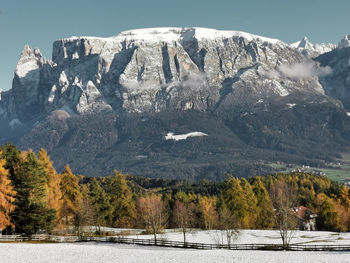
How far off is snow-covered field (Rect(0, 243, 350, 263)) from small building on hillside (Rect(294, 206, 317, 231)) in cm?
8752

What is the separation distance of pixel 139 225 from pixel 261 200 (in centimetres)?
3856

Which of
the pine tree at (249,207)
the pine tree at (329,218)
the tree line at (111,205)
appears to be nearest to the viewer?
the tree line at (111,205)

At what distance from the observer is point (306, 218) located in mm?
148125

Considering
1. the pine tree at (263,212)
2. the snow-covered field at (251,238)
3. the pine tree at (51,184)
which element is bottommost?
the snow-covered field at (251,238)

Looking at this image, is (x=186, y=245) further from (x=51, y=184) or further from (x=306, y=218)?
(x=306, y=218)

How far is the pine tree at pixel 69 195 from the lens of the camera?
9350 centimetres

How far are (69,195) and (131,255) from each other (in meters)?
45.8

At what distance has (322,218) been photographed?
13300 centimetres

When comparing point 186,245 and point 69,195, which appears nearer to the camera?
point 186,245

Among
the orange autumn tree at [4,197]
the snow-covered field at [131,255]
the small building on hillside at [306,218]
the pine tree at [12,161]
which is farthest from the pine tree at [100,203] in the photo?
the small building on hillside at [306,218]

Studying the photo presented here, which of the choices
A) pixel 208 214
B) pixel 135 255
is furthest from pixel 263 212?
pixel 135 255

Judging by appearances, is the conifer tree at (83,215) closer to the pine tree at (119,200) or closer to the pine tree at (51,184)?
the pine tree at (51,184)

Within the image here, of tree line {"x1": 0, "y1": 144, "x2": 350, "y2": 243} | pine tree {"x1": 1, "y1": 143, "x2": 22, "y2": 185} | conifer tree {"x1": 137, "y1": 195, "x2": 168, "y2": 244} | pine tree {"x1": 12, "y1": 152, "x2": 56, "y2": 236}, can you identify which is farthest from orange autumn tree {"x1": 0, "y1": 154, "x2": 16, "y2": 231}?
conifer tree {"x1": 137, "y1": 195, "x2": 168, "y2": 244}

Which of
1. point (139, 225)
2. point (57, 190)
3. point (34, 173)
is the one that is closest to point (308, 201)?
point (139, 225)
